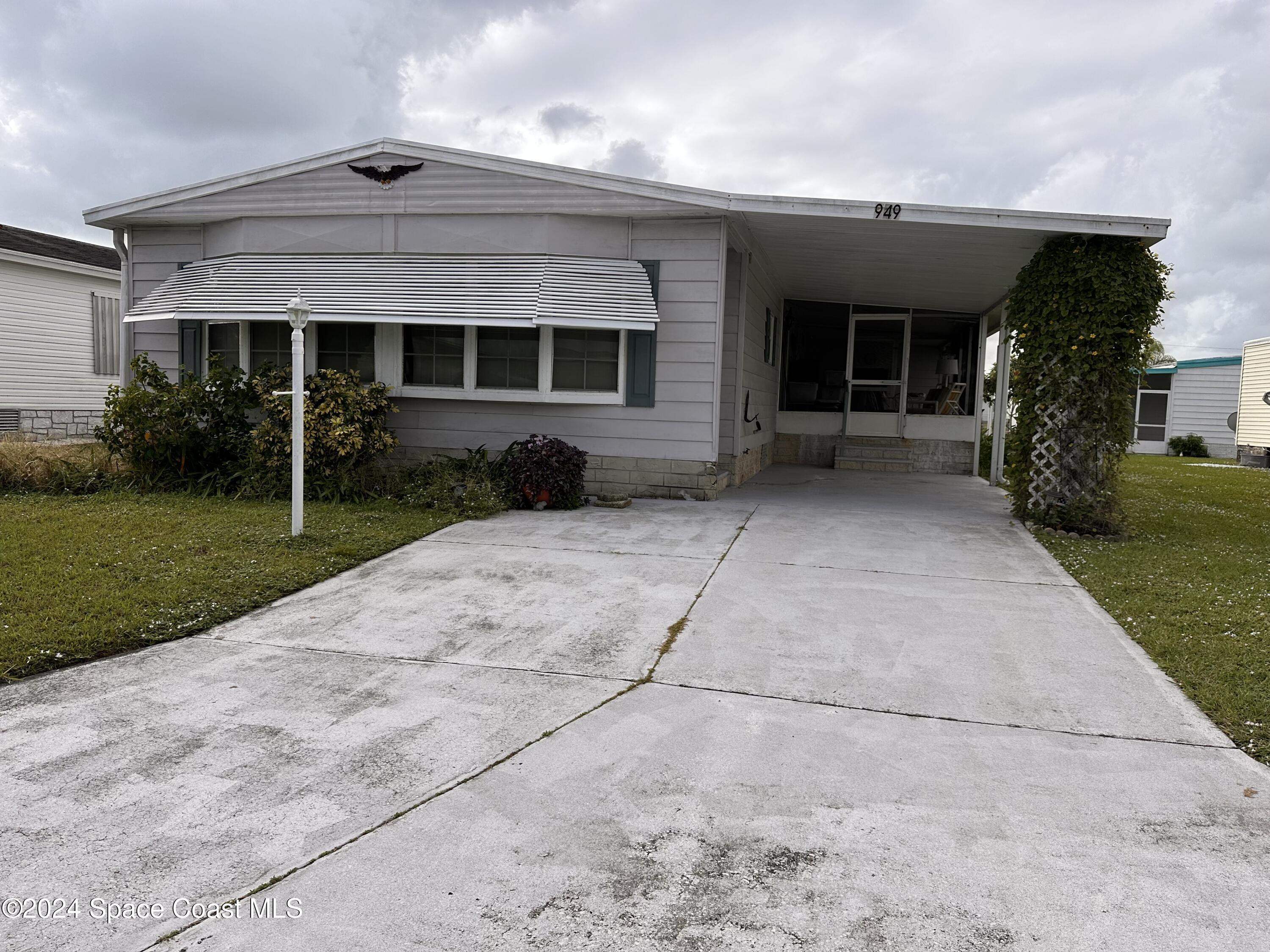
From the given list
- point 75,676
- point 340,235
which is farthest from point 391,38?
point 75,676

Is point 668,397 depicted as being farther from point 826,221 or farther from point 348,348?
point 348,348

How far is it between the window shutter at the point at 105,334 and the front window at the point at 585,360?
1073 centimetres

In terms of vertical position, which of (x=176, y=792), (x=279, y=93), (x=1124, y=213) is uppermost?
(x=279, y=93)

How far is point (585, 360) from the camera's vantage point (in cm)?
899

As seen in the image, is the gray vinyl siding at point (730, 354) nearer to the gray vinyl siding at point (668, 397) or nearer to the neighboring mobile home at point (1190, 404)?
the gray vinyl siding at point (668, 397)

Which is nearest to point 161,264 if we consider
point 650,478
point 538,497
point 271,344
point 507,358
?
point 271,344

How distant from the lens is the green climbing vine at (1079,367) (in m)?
7.23

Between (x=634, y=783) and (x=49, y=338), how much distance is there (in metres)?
15.9

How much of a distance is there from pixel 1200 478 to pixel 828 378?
7.25 metres

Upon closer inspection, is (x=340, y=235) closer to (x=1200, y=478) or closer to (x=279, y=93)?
(x=279, y=93)

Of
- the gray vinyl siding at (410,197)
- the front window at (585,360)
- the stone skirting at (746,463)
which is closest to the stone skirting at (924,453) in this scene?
the stone skirting at (746,463)

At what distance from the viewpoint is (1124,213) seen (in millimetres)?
7066

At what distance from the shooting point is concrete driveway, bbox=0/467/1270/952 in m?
2.16

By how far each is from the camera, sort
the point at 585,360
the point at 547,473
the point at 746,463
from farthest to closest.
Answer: the point at 746,463, the point at 585,360, the point at 547,473
